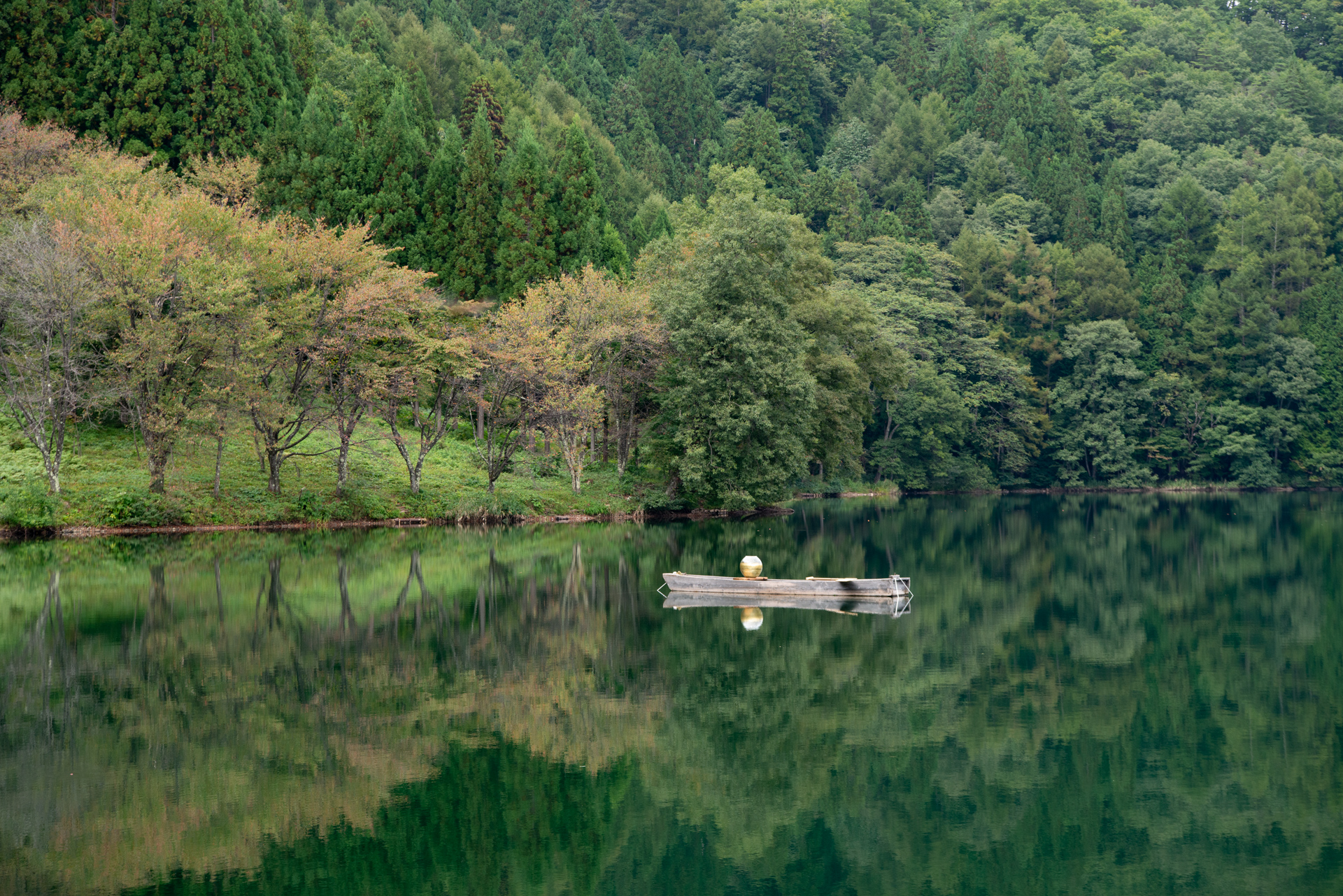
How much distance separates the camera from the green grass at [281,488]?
4091cm

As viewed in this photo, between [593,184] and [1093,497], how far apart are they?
42571 millimetres

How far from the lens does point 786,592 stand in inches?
1150

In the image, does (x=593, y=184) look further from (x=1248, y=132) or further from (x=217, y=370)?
(x=1248, y=132)

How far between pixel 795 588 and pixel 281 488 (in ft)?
83.9

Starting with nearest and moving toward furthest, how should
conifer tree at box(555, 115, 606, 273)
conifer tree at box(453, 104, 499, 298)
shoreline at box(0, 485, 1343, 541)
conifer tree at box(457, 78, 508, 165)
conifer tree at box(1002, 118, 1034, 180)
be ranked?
A: shoreline at box(0, 485, 1343, 541)
conifer tree at box(453, 104, 499, 298)
conifer tree at box(555, 115, 606, 273)
conifer tree at box(457, 78, 508, 165)
conifer tree at box(1002, 118, 1034, 180)

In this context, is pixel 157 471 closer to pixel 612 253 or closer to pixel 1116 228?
pixel 612 253

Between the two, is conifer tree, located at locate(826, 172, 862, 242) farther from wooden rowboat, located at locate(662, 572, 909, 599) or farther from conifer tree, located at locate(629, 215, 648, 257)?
wooden rowboat, located at locate(662, 572, 909, 599)

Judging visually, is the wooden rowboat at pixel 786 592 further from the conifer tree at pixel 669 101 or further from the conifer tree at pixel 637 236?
the conifer tree at pixel 669 101

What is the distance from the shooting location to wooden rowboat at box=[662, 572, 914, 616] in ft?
94.6

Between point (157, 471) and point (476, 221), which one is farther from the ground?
point (476, 221)

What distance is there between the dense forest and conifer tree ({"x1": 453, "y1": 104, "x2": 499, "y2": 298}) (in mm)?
184

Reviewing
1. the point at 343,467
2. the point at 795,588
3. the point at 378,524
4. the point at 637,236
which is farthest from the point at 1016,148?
the point at 795,588

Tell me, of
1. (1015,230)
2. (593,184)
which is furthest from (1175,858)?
(1015,230)

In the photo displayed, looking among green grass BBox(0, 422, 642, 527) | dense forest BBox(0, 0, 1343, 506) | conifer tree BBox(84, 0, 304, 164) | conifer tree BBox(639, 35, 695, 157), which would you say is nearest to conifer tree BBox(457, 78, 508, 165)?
dense forest BBox(0, 0, 1343, 506)
